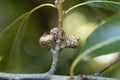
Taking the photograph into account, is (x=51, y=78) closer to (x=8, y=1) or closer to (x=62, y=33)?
(x=62, y=33)

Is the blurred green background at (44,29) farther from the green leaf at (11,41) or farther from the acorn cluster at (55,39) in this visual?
the acorn cluster at (55,39)

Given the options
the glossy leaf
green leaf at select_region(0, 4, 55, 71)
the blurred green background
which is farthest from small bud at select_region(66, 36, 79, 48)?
the blurred green background

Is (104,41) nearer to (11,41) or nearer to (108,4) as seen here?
(108,4)

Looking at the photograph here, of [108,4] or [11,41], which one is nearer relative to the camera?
[108,4]

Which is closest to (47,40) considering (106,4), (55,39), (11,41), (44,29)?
(55,39)

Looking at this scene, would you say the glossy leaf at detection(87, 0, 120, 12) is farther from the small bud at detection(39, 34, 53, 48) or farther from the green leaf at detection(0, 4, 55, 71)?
the green leaf at detection(0, 4, 55, 71)

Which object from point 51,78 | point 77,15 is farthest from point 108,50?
point 77,15

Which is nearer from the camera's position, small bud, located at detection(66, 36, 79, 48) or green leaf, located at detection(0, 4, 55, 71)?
small bud, located at detection(66, 36, 79, 48)
